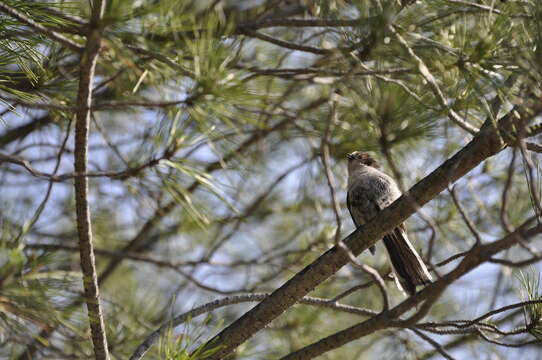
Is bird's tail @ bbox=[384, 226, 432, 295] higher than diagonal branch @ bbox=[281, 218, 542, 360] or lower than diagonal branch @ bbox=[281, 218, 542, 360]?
higher

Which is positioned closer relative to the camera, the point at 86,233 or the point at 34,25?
the point at 34,25

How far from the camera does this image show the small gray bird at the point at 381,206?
85.3 inches

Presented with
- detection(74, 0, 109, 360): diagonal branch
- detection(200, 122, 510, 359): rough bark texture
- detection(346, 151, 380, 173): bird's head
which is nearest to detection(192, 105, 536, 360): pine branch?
detection(200, 122, 510, 359): rough bark texture

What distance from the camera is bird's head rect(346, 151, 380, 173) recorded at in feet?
8.79

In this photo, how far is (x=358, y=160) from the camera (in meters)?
2.70

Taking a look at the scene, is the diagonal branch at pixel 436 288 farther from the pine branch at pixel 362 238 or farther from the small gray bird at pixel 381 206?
the small gray bird at pixel 381 206

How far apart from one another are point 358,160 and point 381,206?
344 mm

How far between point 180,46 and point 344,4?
58 centimetres

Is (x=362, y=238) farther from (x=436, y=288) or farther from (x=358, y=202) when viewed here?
(x=358, y=202)

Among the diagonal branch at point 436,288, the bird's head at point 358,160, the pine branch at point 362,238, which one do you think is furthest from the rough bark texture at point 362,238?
the bird's head at point 358,160

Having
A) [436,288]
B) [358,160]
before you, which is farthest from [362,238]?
[358,160]

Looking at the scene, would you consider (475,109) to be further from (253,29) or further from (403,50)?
(253,29)

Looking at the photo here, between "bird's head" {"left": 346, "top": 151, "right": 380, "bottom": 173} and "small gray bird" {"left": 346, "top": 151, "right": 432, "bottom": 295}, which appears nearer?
"small gray bird" {"left": 346, "top": 151, "right": 432, "bottom": 295}

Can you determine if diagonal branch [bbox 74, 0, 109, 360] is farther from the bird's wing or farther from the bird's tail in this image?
the bird's wing
